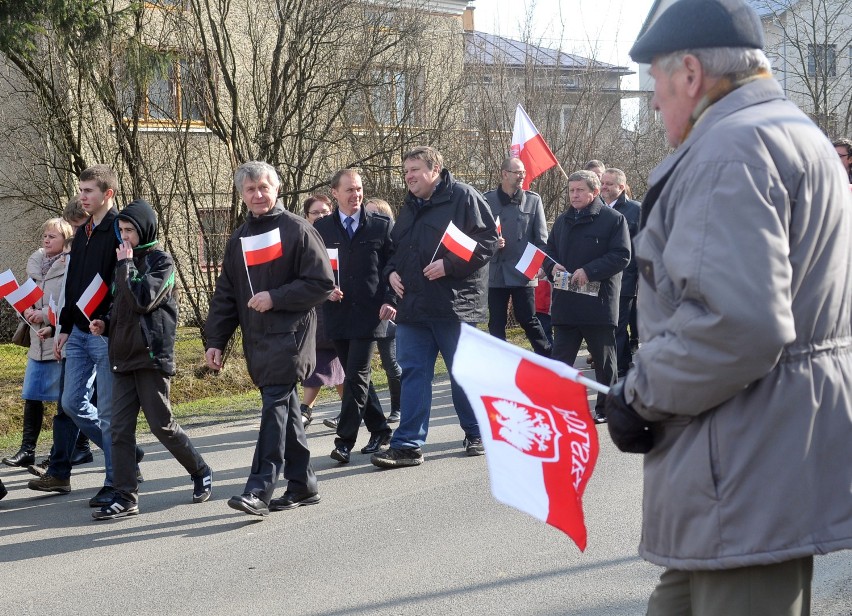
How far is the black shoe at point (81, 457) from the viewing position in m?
8.00

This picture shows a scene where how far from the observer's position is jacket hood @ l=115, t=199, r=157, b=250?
20.9ft

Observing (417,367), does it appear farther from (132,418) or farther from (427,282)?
(132,418)

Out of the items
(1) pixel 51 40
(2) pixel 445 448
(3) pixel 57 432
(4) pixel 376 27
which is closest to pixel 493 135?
(4) pixel 376 27

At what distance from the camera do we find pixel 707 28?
242cm

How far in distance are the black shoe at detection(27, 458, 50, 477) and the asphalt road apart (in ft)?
0.51

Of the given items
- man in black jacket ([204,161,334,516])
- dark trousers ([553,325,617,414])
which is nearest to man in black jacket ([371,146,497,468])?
man in black jacket ([204,161,334,516])

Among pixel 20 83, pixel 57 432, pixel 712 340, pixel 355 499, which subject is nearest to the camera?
pixel 712 340

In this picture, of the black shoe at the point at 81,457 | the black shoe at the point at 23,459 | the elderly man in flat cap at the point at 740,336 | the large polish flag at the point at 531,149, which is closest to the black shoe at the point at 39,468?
the black shoe at the point at 23,459

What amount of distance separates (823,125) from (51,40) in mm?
15846

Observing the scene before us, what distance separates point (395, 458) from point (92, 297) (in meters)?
2.34

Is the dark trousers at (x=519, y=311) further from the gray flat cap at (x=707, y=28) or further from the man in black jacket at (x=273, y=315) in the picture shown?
the gray flat cap at (x=707, y=28)

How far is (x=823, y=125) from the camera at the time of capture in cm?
2191

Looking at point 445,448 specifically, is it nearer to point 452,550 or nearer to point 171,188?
point 452,550

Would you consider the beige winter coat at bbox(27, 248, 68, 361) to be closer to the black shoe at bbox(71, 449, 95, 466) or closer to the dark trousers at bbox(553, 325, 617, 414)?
the black shoe at bbox(71, 449, 95, 466)
